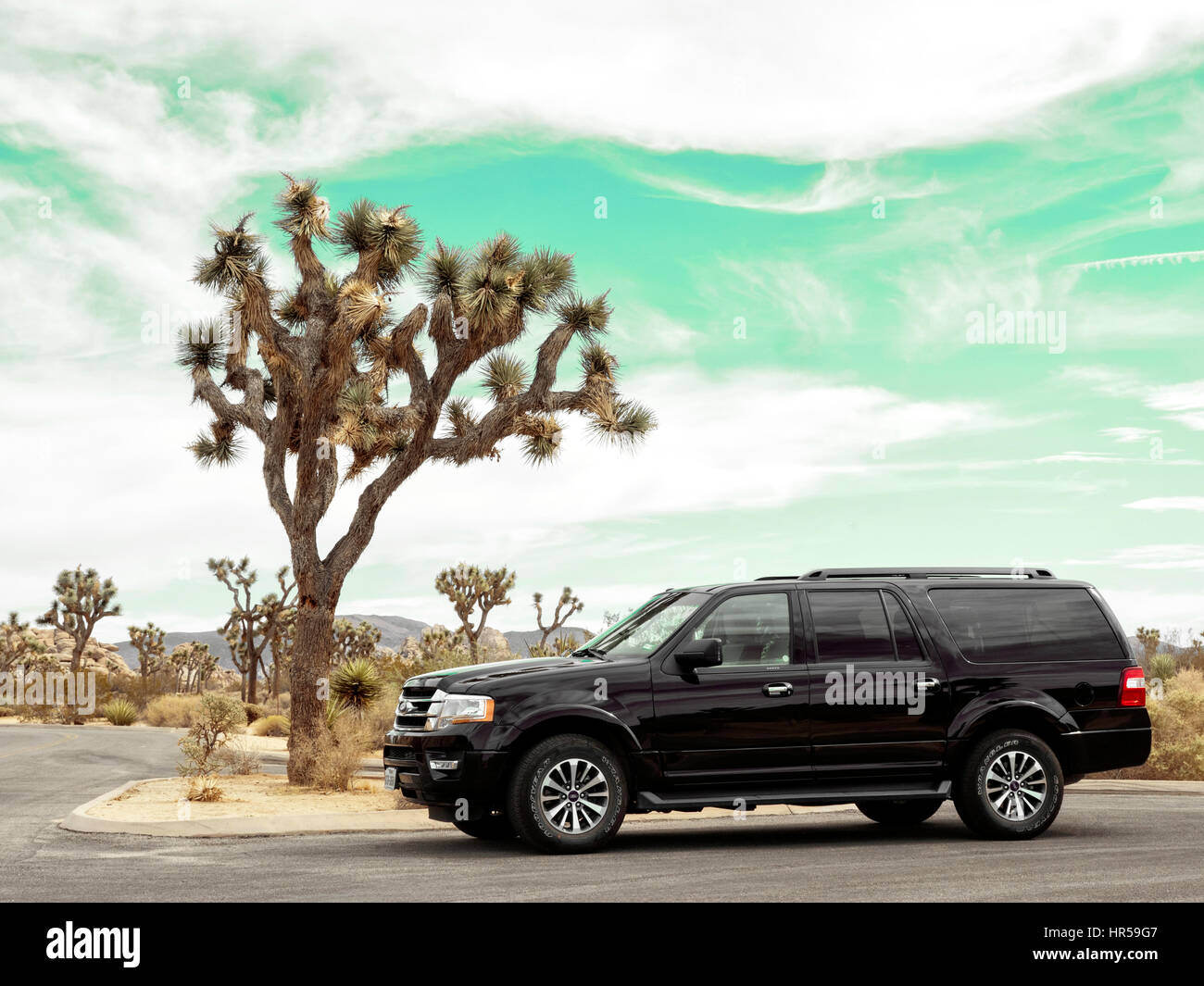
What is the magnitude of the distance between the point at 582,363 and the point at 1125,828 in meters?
12.1

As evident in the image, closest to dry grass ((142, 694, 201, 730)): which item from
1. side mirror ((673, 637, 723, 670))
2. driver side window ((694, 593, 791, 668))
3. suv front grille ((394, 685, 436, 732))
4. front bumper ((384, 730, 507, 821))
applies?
suv front grille ((394, 685, 436, 732))

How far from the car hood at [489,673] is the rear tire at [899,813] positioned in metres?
3.67

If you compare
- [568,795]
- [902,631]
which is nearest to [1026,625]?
[902,631]

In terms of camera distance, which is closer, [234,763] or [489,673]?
[489,673]

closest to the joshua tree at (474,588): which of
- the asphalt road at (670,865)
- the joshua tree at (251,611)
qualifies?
the joshua tree at (251,611)

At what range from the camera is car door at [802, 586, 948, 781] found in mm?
11039

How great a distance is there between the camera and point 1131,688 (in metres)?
11.8

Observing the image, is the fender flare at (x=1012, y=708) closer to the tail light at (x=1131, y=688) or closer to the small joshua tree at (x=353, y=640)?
the tail light at (x=1131, y=688)

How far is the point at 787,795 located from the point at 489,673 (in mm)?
2733

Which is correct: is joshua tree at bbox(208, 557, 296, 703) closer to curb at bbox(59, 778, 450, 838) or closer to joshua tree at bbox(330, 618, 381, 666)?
joshua tree at bbox(330, 618, 381, 666)

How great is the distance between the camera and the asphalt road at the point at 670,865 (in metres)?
8.64

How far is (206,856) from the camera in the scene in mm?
10953

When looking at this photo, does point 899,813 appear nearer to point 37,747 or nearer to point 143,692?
point 37,747
